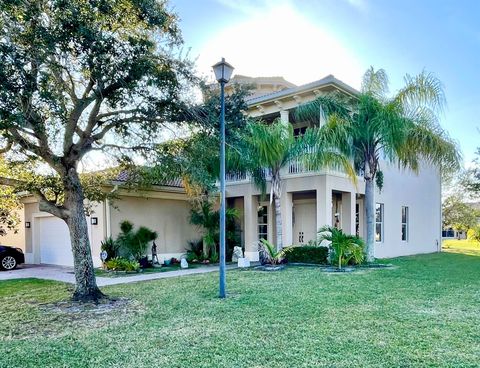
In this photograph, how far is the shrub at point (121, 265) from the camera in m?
13.1

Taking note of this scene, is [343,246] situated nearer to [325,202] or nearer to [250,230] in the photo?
[325,202]

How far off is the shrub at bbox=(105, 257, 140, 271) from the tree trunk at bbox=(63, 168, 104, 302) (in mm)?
4961

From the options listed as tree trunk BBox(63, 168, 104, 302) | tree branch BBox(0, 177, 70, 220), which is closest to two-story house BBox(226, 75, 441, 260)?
tree trunk BBox(63, 168, 104, 302)

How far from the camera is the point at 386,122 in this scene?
512 inches

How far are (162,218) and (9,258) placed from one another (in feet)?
20.6

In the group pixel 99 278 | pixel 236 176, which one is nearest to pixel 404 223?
pixel 236 176

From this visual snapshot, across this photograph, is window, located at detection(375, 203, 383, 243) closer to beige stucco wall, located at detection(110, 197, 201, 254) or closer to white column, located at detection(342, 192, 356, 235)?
white column, located at detection(342, 192, 356, 235)

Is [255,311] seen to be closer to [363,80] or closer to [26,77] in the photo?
[26,77]

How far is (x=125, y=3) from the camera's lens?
712 centimetres

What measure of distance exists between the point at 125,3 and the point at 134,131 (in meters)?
2.69

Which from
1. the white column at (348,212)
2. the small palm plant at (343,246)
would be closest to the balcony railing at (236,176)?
the white column at (348,212)

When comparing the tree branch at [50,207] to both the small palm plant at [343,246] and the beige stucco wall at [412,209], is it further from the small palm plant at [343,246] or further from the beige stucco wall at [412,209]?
the beige stucco wall at [412,209]

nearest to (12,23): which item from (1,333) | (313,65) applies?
(1,333)

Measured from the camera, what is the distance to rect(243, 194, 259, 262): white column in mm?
16422
